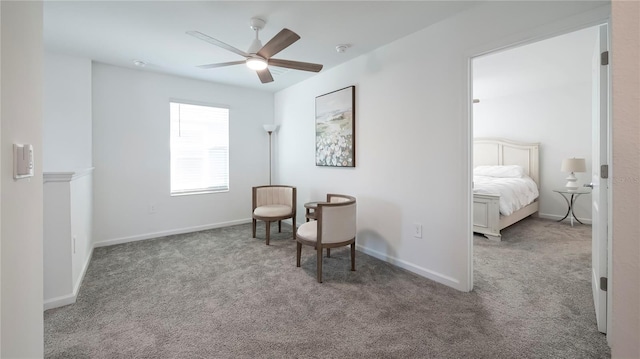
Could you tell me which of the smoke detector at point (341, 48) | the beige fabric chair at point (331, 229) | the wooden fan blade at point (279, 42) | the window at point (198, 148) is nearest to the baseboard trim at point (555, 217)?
the beige fabric chair at point (331, 229)

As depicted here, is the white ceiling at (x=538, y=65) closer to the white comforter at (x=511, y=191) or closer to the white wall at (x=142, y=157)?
the white comforter at (x=511, y=191)

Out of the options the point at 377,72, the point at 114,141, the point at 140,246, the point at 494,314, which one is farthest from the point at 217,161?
the point at 494,314

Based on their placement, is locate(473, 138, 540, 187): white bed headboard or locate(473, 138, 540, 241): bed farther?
locate(473, 138, 540, 187): white bed headboard

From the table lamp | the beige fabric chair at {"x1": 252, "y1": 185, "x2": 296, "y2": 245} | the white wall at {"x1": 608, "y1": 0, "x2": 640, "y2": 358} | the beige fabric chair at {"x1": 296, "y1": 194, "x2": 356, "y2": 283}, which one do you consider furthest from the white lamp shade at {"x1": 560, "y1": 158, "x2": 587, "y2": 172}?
the white wall at {"x1": 608, "y1": 0, "x2": 640, "y2": 358}

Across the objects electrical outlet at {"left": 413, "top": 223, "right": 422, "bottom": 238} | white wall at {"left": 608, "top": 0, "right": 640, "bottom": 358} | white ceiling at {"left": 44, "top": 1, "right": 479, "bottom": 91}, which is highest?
white ceiling at {"left": 44, "top": 1, "right": 479, "bottom": 91}

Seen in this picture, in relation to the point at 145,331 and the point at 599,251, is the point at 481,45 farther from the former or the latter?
the point at 145,331

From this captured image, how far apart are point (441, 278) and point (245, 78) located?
3.82 metres

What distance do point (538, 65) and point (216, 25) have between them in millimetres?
4358

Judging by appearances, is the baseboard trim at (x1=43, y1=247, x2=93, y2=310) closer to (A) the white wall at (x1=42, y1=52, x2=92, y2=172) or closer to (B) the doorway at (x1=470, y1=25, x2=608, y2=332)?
(A) the white wall at (x1=42, y1=52, x2=92, y2=172)

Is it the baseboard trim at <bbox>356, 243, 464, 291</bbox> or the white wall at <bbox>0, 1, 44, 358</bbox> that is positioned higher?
the white wall at <bbox>0, 1, 44, 358</bbox>

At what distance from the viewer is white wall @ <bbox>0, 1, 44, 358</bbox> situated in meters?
0.76

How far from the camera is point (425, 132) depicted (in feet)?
8.64

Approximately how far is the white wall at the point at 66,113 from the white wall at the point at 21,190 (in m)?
2.85

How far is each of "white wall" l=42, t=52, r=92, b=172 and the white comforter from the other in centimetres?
544
